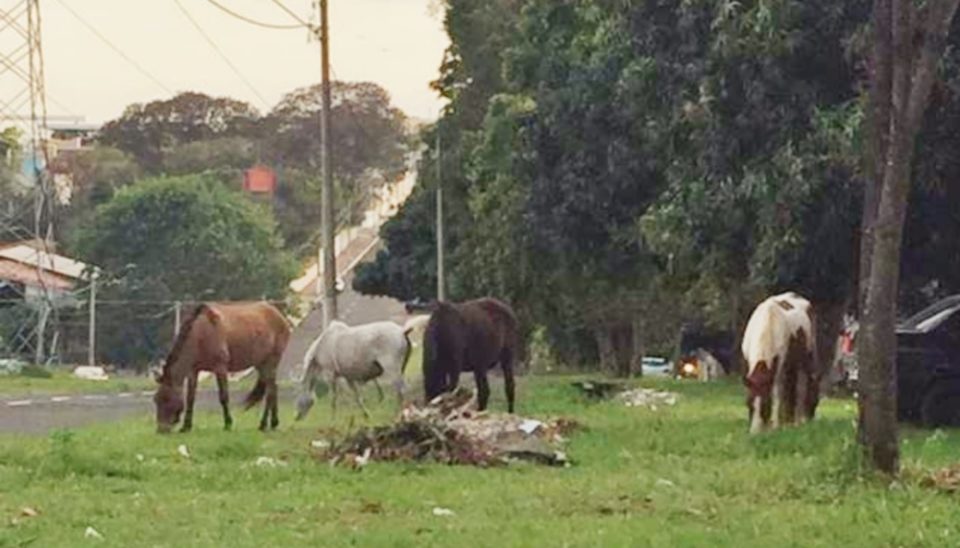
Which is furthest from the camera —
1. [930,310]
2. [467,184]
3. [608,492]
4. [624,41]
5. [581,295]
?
[467,184]

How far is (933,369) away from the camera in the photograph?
2364 centimetres

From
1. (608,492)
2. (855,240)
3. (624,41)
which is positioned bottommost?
(608,492)

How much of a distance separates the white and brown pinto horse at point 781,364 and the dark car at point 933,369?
133cm

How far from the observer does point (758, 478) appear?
52.1 feet

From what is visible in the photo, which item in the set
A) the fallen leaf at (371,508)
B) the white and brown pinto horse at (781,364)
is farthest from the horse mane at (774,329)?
the fallen leaf at (371,508)

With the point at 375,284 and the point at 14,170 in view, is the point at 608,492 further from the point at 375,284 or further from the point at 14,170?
the point at 14,170

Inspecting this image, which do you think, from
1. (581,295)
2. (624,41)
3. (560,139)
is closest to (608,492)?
(624,41)

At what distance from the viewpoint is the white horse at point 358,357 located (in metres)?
25.2

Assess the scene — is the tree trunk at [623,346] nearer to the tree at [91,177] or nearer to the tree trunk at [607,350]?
the tree trunk at [607,350]

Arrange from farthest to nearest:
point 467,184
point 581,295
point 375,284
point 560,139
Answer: point 375,284
point 467,184
point 581,295
point 560,139

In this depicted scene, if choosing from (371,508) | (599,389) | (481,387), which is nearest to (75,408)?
(599,389)

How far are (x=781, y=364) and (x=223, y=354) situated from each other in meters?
7.03

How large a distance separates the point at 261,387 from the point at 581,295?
942 inches

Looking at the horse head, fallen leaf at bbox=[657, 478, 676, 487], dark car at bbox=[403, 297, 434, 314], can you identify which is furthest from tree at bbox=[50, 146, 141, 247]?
fallen leaf at bbox=[657, 478, 676, 487]
